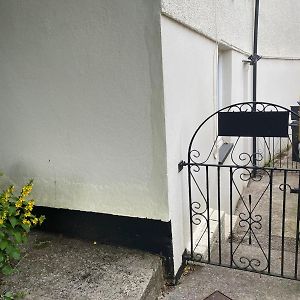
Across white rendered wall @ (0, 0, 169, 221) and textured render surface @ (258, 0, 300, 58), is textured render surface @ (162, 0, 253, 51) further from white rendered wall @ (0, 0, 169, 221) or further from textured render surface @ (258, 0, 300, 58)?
textured render surface @ (258, 0, 300, 58)

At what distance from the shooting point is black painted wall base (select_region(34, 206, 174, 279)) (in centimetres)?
305

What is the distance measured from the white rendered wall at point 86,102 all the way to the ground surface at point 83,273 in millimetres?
392

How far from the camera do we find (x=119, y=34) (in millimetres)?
2734

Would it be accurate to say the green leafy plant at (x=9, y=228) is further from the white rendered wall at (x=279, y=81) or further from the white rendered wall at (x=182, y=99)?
the white rendered wall at (x=279, y=81)

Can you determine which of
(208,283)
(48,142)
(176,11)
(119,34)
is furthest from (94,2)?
(208,283)

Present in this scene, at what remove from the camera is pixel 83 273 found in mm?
2834

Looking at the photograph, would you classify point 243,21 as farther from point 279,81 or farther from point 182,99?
point 279,81

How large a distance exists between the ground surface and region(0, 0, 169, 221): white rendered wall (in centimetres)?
39

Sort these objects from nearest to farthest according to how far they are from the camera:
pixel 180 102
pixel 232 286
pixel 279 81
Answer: pixel 232 286, pixel 180 102, pixel 279 81

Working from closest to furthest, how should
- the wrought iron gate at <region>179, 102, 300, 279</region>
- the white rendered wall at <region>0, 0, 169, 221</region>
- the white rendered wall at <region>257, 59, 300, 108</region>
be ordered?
the white rendered wall at <region>0, 0, 169, 221</region>
the wrought iron gate at <region>179, 102, 300, 279</region>
the white rendered wall at <region>257, 59, 300, 108</region>

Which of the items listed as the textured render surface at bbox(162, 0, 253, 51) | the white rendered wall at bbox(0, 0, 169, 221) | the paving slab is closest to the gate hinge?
the white rendered wall at bbox(0, 0, 169, 221)

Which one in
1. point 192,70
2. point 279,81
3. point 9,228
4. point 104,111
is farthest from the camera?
point 279,81

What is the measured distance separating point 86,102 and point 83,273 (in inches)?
57.9

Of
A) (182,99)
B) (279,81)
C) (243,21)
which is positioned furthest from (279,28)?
(182,99)
